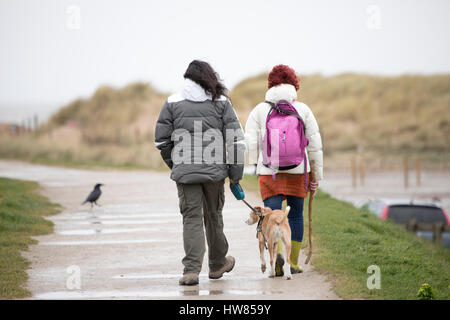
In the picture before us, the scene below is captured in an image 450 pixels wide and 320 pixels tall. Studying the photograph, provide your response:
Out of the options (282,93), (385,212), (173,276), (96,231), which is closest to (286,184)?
(282,93)

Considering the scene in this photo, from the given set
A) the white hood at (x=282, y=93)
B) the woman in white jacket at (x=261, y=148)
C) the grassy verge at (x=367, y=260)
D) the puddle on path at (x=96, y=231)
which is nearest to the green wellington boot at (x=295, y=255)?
the woman in white jacket at (x=261, y=148)

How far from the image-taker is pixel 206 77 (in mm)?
7047

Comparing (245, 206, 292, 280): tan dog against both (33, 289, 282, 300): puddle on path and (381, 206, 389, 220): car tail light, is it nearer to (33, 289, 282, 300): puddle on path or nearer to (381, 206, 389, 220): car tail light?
(33, 289, 282, 300): puddle on path

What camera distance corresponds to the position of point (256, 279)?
734cm

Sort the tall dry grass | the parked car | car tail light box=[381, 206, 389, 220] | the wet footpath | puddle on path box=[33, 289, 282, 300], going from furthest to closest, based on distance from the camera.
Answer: the tall dry grass < the parked car < car tail light box=[381, 206, 389, 220] < the wet footpath < puddle on path box=[33, 289, 282, 300]

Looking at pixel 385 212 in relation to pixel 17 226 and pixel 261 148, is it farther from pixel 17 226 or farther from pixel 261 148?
pixel 261 148

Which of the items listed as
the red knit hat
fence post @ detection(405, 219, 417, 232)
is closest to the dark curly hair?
the red knit hat

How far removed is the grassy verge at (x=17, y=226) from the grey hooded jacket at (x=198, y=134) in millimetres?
1982

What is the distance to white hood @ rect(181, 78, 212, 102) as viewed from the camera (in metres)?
7.05

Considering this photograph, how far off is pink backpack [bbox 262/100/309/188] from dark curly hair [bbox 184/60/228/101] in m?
0.56

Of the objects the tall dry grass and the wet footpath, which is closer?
the wet footpath

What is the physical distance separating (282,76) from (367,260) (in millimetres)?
2412
